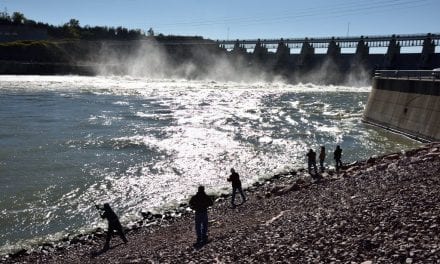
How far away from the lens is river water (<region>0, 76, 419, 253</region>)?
1838 cm

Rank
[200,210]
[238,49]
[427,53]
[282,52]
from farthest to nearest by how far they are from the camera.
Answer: [238,49], [282,52], [427,53], [200,210]

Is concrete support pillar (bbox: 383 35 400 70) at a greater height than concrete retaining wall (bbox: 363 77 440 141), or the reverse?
concrete support pillar (bbox: 383 35 400 70)

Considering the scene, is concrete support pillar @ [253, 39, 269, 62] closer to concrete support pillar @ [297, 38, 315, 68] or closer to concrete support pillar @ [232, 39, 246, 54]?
concrete support pillar @ [232, 39, 246, 54]

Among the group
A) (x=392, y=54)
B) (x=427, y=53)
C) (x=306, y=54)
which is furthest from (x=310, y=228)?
(x=306, y=54)

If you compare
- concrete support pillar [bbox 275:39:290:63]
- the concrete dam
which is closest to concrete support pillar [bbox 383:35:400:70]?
the concrete dam

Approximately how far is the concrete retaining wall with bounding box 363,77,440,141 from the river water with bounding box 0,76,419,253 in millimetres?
1113

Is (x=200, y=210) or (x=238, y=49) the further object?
(x=238, y=49)

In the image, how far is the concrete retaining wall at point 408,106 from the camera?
2752 centimetres

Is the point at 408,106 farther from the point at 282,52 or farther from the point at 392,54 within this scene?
the point at 282,52

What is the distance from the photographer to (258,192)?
1947 cm

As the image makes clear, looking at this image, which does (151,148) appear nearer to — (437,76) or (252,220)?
(252,220)

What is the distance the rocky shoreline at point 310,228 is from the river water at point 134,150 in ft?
6.82

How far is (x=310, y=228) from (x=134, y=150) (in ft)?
65.7

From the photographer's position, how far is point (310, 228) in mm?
10555
